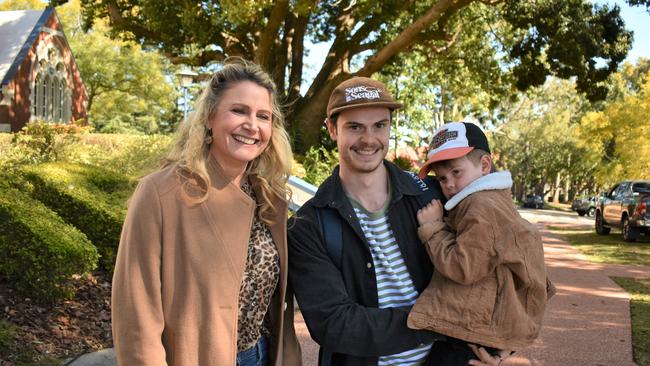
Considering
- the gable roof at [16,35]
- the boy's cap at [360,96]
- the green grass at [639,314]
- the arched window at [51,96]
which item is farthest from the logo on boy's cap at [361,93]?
the arched window at [51,96]

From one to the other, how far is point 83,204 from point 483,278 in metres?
5.04

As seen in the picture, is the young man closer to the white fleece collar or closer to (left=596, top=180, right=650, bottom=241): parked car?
the white fleece collar

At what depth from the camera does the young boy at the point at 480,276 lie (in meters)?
2.36

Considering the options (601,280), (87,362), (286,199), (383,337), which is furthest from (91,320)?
(601,280)

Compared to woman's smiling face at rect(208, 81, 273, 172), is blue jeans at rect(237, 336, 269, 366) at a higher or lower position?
lower

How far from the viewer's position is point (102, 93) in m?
40.6

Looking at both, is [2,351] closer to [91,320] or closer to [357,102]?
[91,320]

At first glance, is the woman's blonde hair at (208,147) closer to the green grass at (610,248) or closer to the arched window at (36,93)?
the green grass at (610,248)

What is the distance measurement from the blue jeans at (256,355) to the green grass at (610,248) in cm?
1242

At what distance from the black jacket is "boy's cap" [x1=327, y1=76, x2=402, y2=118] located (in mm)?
321

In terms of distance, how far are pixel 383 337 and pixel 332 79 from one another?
58.7ft

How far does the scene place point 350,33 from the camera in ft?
69.6

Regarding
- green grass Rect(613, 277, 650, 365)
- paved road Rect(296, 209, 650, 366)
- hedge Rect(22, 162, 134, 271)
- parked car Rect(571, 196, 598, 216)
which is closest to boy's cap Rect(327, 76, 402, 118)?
paved road Rect(296, 209, 650, 366)

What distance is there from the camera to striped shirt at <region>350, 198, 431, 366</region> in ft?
8.24
